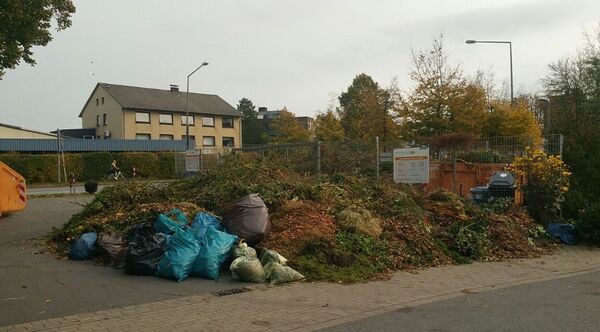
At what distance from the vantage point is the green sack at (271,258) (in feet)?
26.6

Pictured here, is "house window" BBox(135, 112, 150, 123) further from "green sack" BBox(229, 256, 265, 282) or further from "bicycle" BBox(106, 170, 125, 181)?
"green sack" BBox(229, 256, 265, 282)

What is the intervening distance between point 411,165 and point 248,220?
5991 mm

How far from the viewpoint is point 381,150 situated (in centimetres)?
1512

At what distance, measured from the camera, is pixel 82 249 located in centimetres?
915

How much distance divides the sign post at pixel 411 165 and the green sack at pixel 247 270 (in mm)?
6830

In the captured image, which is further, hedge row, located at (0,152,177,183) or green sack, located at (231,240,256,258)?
hedge row, located at (0,152,177,183)

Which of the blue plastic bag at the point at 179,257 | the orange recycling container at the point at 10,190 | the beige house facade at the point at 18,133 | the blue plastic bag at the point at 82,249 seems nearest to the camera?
the blue plastic bag at the point at 179,257

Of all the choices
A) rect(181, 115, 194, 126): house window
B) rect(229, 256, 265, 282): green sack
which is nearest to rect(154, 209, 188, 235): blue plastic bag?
rect(229, 256, 265, 282): green sack

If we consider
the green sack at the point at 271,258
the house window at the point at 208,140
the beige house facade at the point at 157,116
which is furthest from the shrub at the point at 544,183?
the house window at the point at 208,140

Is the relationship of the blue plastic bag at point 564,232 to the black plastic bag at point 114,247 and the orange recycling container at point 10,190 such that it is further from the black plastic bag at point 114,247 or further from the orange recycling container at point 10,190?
the orange recycling container at point 10,190

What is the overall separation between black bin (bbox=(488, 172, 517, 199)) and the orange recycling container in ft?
43.2

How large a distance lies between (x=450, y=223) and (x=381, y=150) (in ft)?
14.7

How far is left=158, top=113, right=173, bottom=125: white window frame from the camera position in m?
63.4

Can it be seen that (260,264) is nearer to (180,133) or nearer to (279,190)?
(279,190)
